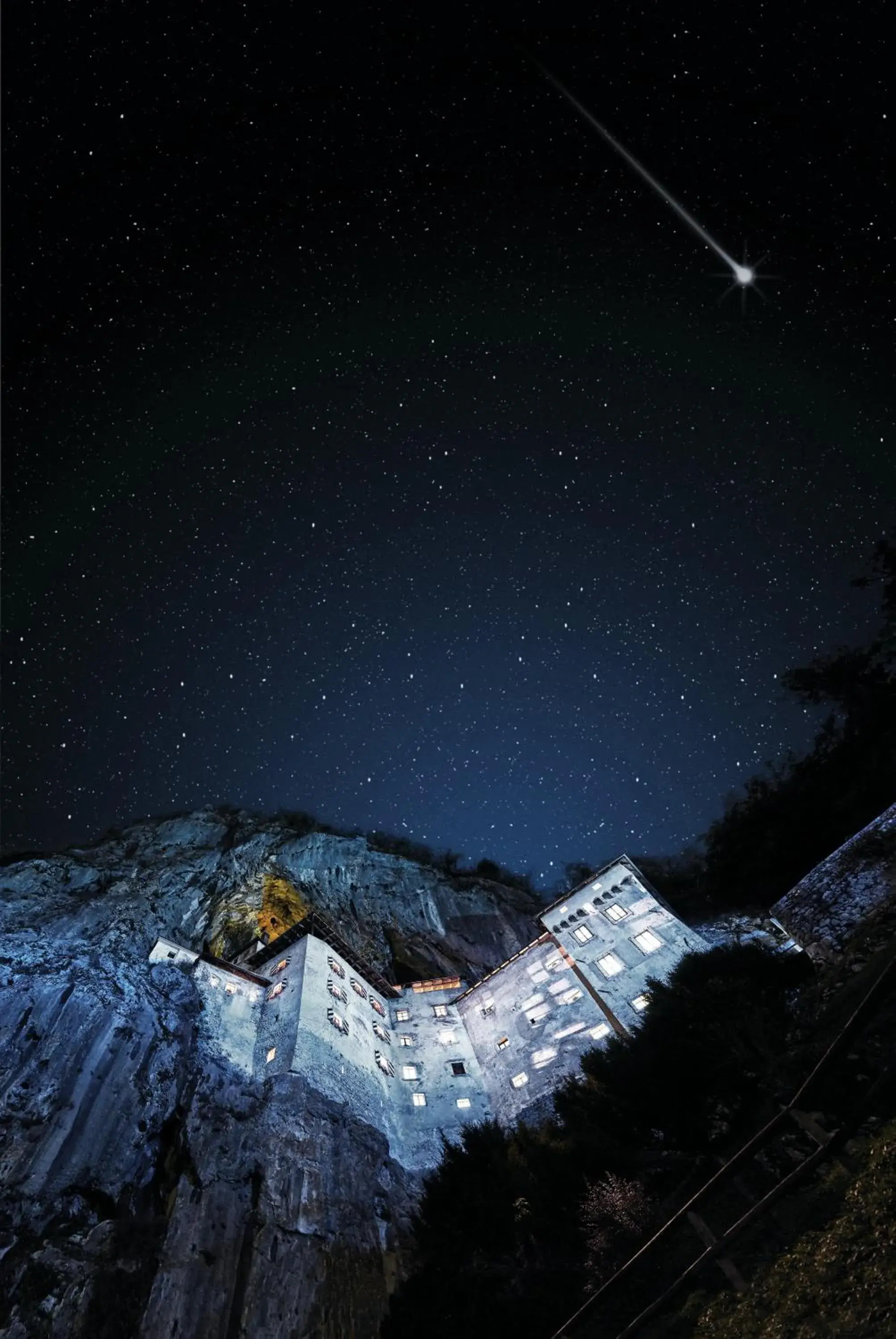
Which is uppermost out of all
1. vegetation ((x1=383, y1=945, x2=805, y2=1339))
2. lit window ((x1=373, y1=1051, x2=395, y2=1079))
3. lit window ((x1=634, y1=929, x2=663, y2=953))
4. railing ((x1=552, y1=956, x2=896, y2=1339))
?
lit window ((x1=373, y1=1051, x2=395, y2=1079))

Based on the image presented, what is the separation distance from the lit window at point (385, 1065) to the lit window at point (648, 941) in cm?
1566

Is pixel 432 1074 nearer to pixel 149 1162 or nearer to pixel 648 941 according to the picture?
pixel 648 941

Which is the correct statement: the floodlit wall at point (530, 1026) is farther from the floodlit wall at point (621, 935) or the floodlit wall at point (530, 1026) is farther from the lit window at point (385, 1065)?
the lit window at point (385, 1065)

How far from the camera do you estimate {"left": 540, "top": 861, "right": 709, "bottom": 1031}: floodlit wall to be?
32.6 metres

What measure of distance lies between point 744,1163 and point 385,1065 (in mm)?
30209

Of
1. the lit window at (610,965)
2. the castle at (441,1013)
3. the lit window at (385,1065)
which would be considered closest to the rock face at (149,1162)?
the castle at (441,1013)

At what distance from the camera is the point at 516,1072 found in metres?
32.8

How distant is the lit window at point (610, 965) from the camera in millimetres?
33938

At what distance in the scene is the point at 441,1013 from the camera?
39.7 meters

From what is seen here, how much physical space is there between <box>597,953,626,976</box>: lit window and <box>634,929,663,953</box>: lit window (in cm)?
144

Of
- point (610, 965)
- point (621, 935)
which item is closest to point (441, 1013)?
point (610, 965)

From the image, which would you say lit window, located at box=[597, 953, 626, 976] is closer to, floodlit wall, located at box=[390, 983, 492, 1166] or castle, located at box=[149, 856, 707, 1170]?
castle, located at box=[149, 856, 707, 1170]

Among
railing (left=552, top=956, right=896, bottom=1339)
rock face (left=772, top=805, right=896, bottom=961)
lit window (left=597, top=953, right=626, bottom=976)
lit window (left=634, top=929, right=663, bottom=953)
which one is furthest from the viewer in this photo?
lit window (left=597, top=953, right=626, bottom=976)

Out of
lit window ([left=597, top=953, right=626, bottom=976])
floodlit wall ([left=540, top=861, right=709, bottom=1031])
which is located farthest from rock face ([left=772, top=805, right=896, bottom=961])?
lit window ([left=597, top=953, right=626, bottom=976])
